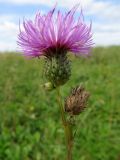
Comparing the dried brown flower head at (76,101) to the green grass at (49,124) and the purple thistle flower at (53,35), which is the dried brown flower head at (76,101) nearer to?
the purple thistle flower at (53,35)

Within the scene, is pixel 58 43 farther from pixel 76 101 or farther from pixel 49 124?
pixel 49 124

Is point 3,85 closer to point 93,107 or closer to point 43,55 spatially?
point 93,107

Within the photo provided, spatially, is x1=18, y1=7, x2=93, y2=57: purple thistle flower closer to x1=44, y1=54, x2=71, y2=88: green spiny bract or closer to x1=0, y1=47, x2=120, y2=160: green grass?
x1=44, y1=54, x2=71, y2=88: green spiny bract

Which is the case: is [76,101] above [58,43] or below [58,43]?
below

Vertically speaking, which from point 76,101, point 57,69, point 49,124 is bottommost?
point 49,124

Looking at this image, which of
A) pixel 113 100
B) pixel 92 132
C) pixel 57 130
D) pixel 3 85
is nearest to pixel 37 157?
pixel 57 130

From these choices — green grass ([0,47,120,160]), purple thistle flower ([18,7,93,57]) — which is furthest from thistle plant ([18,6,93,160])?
green grass ([0,47,120,160])

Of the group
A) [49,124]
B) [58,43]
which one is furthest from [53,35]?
[49,124]
